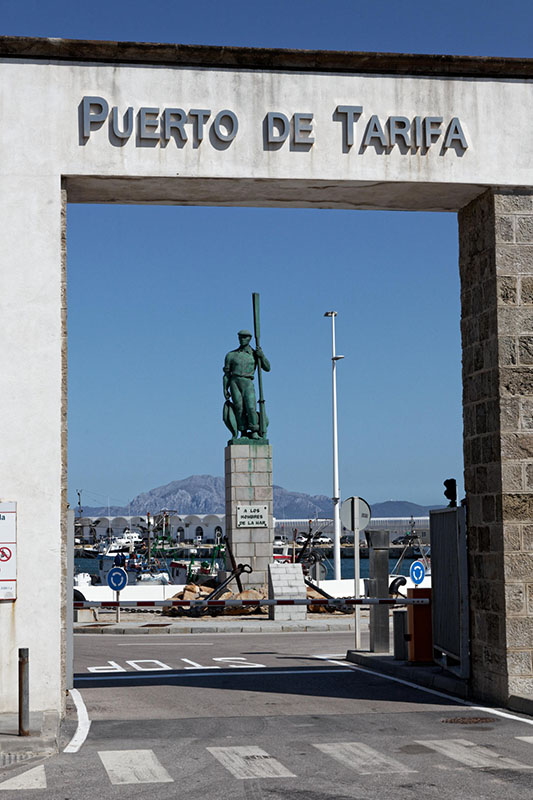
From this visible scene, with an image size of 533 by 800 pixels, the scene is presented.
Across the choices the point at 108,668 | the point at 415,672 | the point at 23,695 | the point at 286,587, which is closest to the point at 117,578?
the point at 286,587

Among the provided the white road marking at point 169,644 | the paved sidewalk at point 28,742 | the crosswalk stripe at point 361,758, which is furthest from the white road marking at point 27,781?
the white road marking at point 169,644

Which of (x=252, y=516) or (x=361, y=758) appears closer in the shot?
(x=361, y=758)

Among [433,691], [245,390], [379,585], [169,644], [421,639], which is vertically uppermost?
[245,390]

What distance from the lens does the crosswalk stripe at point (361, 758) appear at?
9.00 meters

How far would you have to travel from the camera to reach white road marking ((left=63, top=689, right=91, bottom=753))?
10.2 m

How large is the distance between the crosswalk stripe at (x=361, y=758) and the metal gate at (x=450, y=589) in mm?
3423

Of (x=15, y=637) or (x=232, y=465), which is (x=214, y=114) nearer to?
(x=15, y=637)

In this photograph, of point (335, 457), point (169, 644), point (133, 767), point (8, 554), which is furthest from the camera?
point (335, 457)

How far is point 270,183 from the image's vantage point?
41.8ft

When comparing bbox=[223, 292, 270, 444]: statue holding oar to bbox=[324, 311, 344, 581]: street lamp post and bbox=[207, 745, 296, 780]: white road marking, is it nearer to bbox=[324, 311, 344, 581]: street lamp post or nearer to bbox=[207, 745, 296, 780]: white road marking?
bbox=[324, 311, 344, 581]: street lamp post

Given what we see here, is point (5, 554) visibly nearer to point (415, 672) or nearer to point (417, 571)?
point (415, 672)

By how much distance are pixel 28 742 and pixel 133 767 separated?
3.90 feet

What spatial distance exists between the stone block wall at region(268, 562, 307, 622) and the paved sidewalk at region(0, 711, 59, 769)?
15.3 meters

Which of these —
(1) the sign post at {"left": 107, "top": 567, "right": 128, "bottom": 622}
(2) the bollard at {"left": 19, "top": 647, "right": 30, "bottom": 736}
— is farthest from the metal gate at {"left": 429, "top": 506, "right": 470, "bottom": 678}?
(1) the sign post at {"left": 107, "top": 567, "right": 128, "bottom": 622}
